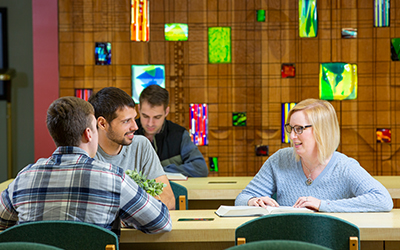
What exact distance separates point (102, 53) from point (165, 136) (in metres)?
1.43

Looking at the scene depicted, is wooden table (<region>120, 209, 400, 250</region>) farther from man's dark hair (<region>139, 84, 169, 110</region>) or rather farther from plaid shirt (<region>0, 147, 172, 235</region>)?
man's dark hair (<region>139, 84, 169, 110</region>)

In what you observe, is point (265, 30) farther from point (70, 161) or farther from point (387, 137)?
point (70, 161)

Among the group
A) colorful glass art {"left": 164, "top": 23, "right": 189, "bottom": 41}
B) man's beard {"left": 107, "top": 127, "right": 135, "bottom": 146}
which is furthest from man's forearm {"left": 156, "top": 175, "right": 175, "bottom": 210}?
colorful glass art {"left": 164, "top": 23, "right": 189, "bottom": 41}

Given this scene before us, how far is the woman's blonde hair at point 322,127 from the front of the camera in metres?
2.37

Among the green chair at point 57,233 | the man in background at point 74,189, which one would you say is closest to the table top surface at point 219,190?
the man in background at point 74,189

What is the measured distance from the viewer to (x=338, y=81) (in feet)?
15.5

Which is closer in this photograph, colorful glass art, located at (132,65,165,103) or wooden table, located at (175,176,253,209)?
wooden table, located at (175,176,253,209)

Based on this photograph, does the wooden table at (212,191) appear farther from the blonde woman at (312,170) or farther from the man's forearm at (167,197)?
the blonde woman at (312,170)

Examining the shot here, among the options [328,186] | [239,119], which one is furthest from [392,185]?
[239,119]

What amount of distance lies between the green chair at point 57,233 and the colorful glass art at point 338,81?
364 cm

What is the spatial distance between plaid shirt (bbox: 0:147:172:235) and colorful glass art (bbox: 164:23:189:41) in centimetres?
316

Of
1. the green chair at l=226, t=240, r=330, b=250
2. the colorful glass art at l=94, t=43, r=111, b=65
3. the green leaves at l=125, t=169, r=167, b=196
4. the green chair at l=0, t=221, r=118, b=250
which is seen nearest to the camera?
the green chair at l=226, t=240, r=330, b=250

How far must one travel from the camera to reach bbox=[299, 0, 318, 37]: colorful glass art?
4695mm

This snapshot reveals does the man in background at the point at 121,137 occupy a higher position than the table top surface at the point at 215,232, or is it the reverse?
the man in background at the point at 121,137
